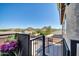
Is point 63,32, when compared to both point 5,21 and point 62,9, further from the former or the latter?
point 5,21

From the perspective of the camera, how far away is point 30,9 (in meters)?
1.69

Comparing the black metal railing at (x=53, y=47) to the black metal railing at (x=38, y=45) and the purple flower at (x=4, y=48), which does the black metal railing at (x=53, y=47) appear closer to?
the black metal railing at (x=38, y=45)

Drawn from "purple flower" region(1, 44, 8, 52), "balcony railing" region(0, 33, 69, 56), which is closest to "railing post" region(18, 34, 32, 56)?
"balcony railing" region(0, 33, 69, 56)

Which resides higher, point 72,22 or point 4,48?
point 72,22

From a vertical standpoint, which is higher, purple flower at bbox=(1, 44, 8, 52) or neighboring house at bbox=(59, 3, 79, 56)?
neighboring house at bbox=(59, 3, 79, 56)

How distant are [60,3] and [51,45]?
0.46m

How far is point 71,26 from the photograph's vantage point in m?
1.62

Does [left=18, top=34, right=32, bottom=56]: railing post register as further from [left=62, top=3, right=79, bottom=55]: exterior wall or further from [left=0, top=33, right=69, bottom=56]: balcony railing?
[left=62, top=3, right=79, bottom=55]: exterior wall

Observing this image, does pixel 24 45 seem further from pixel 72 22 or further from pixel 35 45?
pixel 72 22

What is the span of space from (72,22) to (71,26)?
43 millimetres

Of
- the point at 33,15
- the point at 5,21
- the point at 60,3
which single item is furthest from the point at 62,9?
the point at 5,21

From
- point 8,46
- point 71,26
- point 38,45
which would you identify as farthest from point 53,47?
point 8,46

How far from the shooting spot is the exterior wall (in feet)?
5.28

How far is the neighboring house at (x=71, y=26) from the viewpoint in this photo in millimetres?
1610
